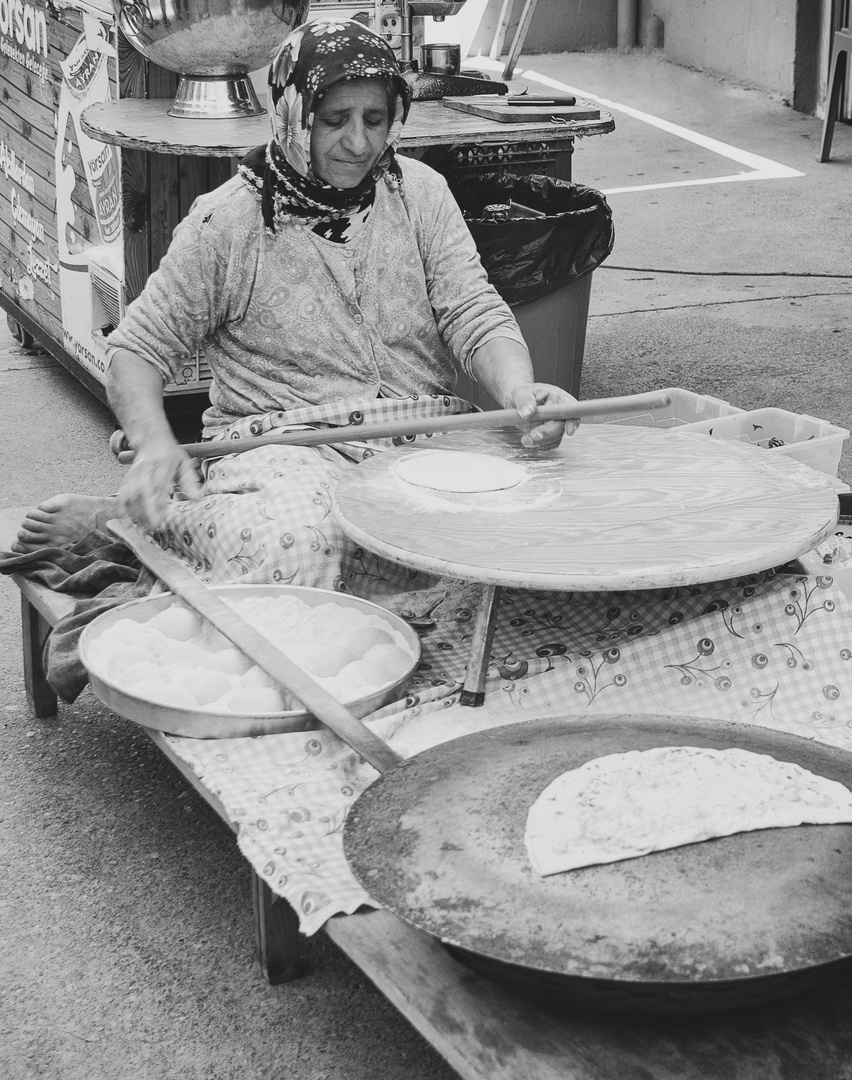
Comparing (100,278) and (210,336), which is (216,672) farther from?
(100,278)

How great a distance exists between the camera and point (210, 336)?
2711 millimetres

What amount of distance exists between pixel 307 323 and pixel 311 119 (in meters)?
0.40

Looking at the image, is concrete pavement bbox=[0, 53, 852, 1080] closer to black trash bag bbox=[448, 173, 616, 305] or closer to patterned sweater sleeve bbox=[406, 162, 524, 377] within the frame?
black trash bag bbox=[448, 173, 616, 305]

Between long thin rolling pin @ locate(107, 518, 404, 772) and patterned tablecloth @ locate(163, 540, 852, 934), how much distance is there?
0.10 metres

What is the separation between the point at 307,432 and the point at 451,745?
3.11 feet

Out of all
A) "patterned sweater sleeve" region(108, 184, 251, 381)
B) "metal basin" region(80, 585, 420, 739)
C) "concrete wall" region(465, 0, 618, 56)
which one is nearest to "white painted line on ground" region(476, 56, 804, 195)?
"concrete wall" region(465, 0, 618, 56)

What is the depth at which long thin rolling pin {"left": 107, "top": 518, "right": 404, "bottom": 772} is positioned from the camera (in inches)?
74.6

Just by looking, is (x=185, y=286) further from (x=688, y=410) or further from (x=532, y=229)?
(x=532, y=229)

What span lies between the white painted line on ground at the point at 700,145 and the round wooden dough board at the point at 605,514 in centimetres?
573

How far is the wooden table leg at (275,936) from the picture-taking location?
1.88 meters

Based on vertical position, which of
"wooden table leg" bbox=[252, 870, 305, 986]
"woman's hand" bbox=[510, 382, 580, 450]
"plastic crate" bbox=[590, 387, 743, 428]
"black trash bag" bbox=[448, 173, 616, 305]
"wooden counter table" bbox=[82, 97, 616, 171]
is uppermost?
"wooden counter table" bbox=[82, 97, 616, 171]

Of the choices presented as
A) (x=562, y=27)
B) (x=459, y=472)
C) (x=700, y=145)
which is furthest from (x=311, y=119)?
Result: (x=562, y=27)

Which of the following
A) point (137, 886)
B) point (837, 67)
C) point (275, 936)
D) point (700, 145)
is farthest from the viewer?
point (700, 145)

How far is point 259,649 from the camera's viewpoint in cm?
214
